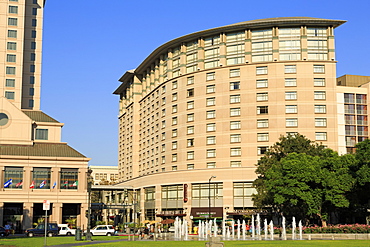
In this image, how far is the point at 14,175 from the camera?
9625 centimetres

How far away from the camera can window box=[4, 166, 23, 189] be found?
95625mm

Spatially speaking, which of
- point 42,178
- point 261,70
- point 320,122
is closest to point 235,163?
point 320,122

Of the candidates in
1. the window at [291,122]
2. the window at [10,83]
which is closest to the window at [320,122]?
the window at [291,122]

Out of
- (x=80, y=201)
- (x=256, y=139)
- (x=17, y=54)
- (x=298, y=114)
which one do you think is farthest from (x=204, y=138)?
(x=17, y=54)

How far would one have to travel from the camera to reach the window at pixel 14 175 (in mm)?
95625

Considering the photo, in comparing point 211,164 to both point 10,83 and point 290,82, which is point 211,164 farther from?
point 10,83

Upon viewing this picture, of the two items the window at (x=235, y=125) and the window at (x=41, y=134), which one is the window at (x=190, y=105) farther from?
the window at (x=41, y=134)

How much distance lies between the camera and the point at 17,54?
118125mm

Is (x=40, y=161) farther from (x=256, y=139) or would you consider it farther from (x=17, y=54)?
(x=256, y=139)

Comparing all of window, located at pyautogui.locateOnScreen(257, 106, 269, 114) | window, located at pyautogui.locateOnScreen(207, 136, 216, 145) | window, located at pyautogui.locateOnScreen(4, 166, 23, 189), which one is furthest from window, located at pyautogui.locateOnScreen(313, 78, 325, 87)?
window, located at pyautogui.locateOnScreen(4, 166, 23, 189)

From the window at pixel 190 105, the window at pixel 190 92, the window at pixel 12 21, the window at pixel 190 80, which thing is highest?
the window at pixel 12 21

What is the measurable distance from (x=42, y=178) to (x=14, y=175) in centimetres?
510

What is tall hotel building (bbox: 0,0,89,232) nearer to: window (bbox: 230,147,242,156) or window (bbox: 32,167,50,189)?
window (bbox: 32,167,50,189)

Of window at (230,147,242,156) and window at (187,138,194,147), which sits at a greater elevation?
window at (187,138,194,147)
